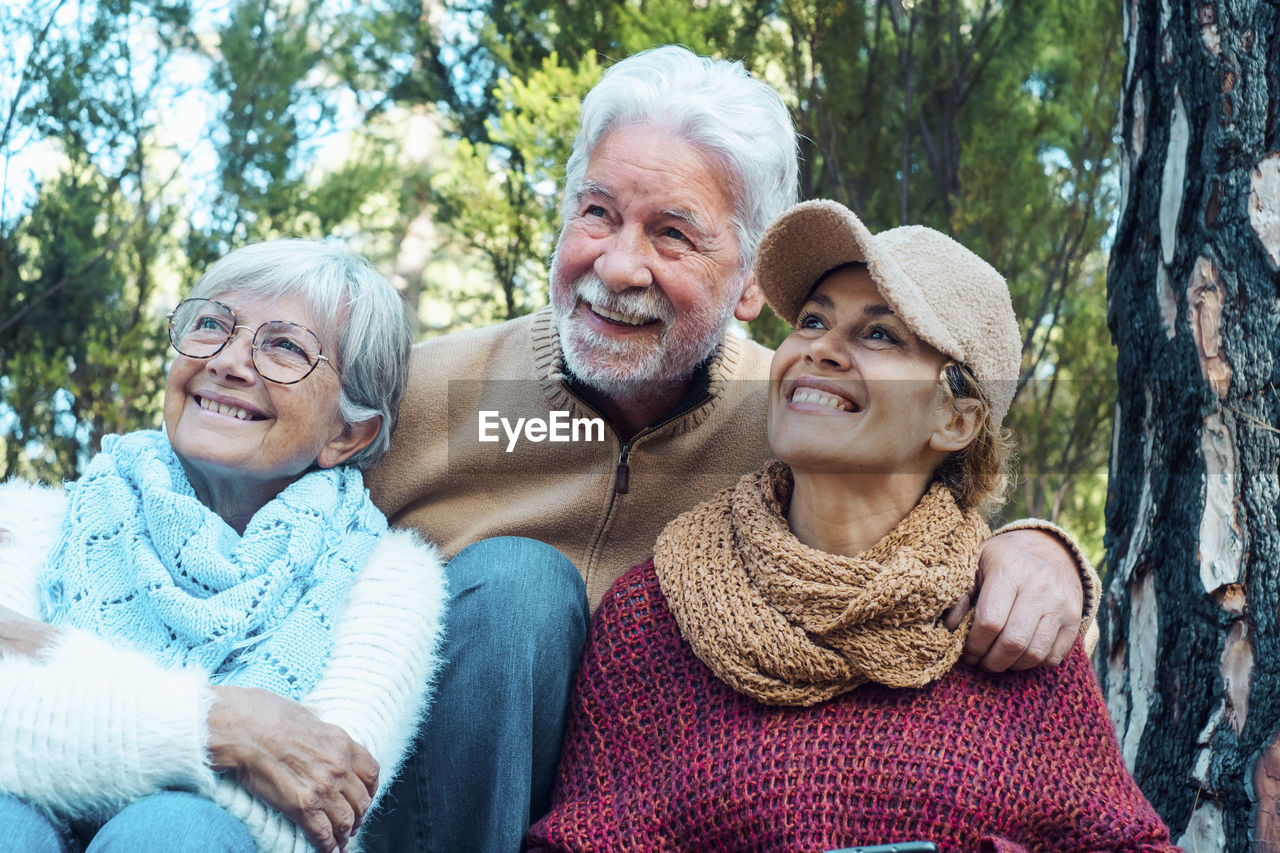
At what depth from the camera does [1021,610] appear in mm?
2000

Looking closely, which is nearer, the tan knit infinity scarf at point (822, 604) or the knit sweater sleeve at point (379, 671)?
the knit sweater sleeve at point (379, 671)

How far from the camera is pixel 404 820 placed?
2.23 meters

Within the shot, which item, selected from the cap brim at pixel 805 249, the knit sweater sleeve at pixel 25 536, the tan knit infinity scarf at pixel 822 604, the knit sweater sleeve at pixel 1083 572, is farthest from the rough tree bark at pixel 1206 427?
the knit sweater sleeve at pixel 25 536

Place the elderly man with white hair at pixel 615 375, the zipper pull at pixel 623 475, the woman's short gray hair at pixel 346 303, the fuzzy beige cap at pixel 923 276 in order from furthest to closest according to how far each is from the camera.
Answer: the zipper pull at pixel 623 475
the elderly man with white hair at pixel 615 375
the woman's short gray hair at pixel 346 303
the fuzzy beige cap at pixel 923 276

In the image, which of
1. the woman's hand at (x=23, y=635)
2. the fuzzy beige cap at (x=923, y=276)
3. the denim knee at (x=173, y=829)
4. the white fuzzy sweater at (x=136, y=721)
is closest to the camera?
the denim knee at (x=173, y=829)

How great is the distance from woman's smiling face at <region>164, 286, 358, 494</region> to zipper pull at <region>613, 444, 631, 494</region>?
0.69 meters

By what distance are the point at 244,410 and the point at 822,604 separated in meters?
1.19

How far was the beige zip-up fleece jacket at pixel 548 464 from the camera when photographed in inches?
106

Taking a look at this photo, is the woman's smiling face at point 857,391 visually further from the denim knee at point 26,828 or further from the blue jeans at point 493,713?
the denim knee at point 26,828

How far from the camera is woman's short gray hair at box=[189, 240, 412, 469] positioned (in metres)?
2.36

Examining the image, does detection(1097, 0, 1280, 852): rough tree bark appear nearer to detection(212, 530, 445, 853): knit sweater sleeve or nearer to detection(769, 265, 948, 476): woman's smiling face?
detection(769, 265, 948, 476): woman's smiling face

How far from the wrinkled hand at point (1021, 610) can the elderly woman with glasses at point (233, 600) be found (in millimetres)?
994

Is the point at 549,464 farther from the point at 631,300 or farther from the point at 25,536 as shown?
the point at 25,536

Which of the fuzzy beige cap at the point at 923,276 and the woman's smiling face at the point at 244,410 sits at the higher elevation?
the fuzzy beige cap at the point at 923,276
